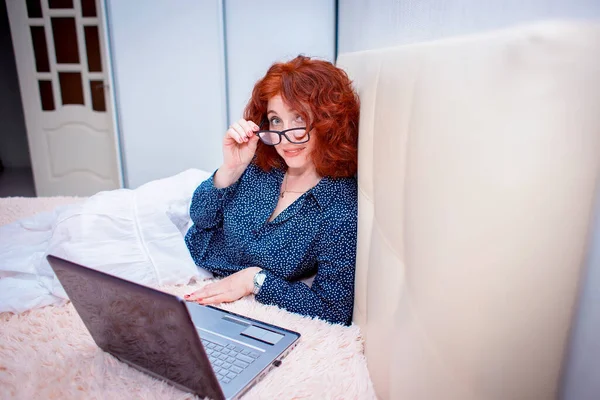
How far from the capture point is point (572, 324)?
0.39 meters

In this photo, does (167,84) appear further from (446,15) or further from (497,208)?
(497,208)

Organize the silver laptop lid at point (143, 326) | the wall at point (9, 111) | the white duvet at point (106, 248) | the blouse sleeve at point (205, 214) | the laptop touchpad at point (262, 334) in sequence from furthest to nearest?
the wall at point (9, 111) → the blouse sleeve at point (205, 214) → the white duvet at point (106, 248) → the laptop touchpad at point (262, 334) → the silver laptop lid at point (143, 326)

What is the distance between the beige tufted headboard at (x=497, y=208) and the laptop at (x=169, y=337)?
30 cm

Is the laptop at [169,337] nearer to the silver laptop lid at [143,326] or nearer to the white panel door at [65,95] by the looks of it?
the silver laptop lid at [143,326]

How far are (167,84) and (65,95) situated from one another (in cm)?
148

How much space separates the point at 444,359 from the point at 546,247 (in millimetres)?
A: 182

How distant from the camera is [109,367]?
0.80 metres

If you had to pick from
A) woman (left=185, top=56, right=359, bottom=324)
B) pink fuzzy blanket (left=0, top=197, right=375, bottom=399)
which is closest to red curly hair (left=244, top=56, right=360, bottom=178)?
woman (left=185, top=56, right=359, bottom=324)

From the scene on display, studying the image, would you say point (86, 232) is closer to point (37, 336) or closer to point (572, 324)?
point (37, 336)

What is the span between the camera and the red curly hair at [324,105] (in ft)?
3.98

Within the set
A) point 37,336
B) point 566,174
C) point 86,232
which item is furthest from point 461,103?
point 86,232

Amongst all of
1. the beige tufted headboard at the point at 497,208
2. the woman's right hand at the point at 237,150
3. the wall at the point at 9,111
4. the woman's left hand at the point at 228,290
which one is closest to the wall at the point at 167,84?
the woman's right hand at the point at 237,150

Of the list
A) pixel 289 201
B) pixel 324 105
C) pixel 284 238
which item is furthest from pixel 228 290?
pixel 324 105

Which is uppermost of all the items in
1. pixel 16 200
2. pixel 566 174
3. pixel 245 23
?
pixel 245 23
